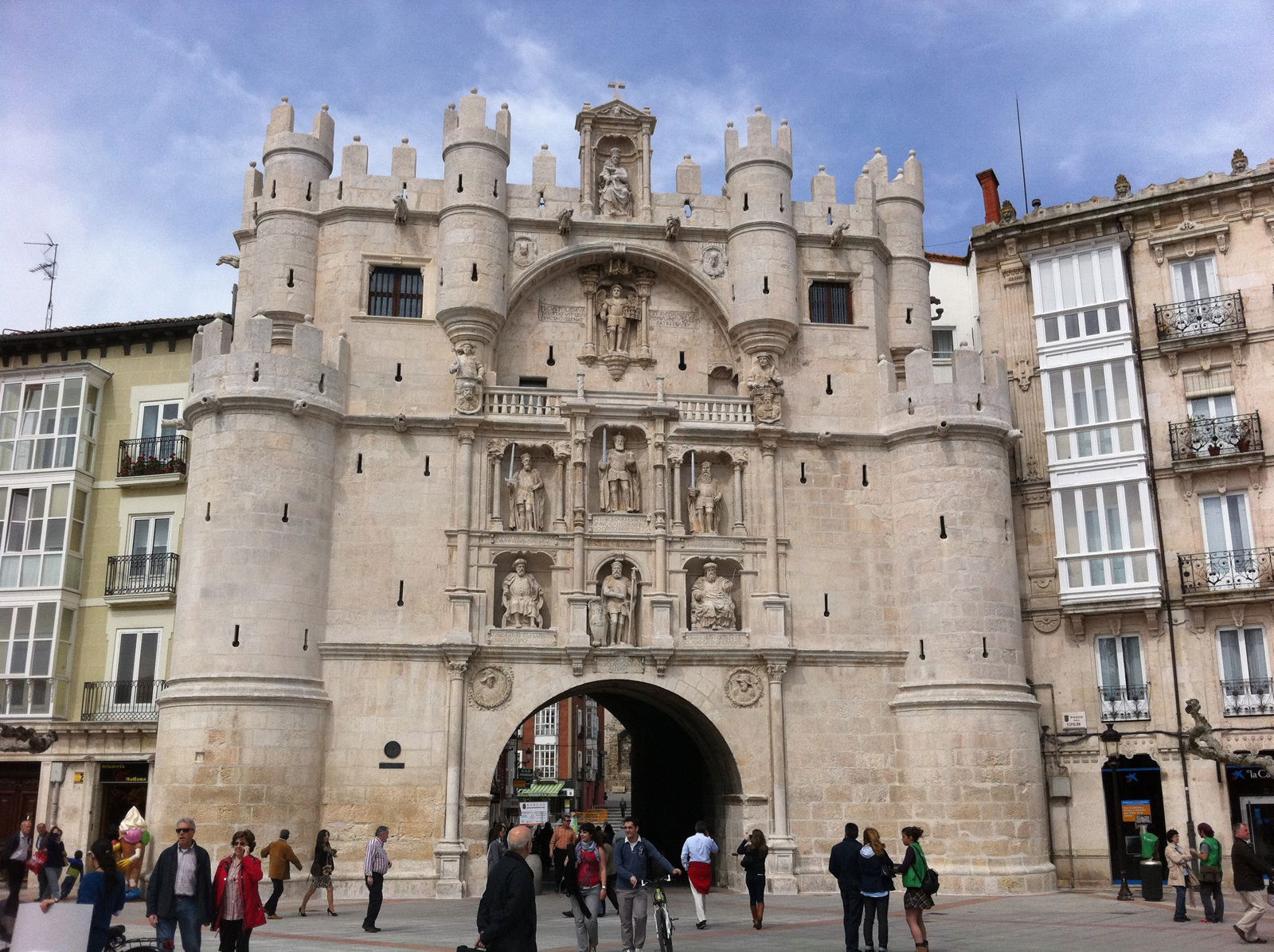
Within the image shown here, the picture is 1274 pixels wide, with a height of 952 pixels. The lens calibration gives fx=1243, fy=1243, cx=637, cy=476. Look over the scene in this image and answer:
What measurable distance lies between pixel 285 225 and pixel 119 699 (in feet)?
41.9

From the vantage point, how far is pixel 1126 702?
3061 cm

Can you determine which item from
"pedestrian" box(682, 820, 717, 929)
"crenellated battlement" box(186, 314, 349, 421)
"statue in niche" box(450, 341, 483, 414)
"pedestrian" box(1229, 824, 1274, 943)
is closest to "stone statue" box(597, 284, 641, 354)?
"statue in niche" box(450, 341, 483, 414)

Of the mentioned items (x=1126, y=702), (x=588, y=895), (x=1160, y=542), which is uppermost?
(x=1160, y=542)

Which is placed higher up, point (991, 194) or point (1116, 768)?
point (991, 194)

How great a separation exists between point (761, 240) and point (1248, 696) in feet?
53.5

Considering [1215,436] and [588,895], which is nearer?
[588,895]

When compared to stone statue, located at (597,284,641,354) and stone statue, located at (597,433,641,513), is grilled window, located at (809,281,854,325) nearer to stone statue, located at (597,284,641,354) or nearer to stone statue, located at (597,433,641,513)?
stone statue, located at (597,284,641,354)

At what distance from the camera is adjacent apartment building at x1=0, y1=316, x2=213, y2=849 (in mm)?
31156

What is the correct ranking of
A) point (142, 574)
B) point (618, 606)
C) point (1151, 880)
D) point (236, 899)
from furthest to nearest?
point (142, 574), point (618, 606), point (1151, 880), point (236, 899)

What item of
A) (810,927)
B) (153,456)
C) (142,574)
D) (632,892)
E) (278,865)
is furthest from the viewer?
(153,456)

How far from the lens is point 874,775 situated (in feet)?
97.1

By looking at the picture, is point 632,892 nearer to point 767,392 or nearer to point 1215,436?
point 767,392

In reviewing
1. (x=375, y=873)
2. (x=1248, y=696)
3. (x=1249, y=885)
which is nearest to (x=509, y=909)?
(x=375, y=873)

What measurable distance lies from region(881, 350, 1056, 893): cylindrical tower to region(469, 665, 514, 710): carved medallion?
929 cm
